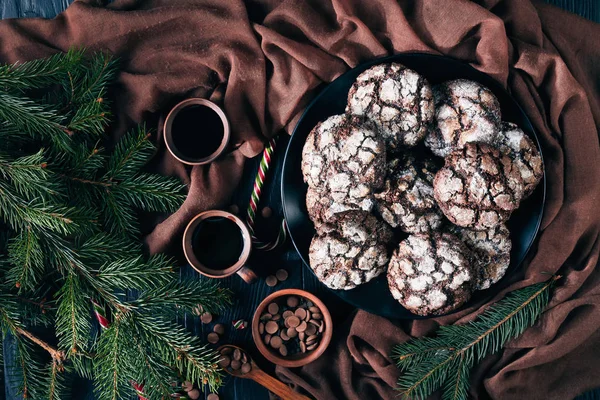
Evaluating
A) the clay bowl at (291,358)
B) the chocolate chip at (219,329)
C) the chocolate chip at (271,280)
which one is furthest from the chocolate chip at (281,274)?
the chocolate chip at (219,329)

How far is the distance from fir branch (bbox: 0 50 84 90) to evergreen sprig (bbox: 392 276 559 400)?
1.73m

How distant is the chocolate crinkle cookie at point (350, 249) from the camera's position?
78.6 inches

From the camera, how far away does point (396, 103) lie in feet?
6.50

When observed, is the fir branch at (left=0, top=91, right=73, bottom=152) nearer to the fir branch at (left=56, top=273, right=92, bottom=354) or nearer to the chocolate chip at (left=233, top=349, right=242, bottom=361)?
the fir branch at (left=56, top=273, right=92, bottom=354)

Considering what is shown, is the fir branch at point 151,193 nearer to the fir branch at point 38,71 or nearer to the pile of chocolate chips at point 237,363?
the fir branch at point 38,71

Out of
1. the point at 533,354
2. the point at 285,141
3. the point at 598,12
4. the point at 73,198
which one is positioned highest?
the point at 598,12

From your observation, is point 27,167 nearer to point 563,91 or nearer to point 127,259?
point 127,259

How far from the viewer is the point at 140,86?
2.27 metres

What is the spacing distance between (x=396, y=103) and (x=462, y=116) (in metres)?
0.25

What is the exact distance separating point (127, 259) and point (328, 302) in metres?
0.86

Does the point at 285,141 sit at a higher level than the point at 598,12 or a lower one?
lower

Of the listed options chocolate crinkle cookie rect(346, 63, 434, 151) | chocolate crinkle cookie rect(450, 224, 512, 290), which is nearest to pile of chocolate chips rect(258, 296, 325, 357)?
chocolate crinkle cookie rect(450, 224, 512, 290)

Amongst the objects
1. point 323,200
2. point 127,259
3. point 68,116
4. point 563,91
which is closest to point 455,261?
point 323,200

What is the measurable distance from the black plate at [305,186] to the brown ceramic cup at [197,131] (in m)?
0.33
